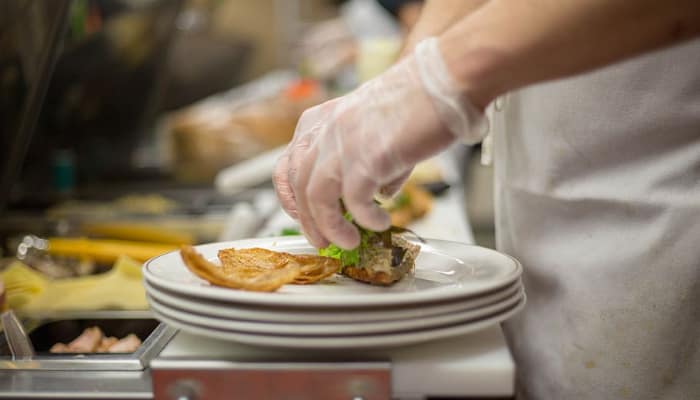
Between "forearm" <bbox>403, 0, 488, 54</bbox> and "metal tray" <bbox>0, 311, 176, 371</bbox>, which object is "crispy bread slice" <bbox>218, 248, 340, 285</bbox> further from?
"forearm" <bbox>403, 0, 488, 54</bbox>

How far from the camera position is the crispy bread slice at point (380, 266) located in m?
0.93

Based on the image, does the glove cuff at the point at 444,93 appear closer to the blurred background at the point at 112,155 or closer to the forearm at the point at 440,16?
the forearm at the point at 440,16

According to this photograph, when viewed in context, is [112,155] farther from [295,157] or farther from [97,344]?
[295,157]

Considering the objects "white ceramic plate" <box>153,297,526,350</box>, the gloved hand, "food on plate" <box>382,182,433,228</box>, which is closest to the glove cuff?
the gloved hand

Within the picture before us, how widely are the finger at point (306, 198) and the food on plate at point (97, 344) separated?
34 cm

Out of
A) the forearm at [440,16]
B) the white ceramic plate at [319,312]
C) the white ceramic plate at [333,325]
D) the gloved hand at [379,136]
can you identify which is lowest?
the white ceramic plate at [333,325]

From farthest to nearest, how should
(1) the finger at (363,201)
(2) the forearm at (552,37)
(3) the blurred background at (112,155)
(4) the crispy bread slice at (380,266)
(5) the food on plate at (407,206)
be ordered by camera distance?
(5) the food on plate at (407,206) < (3) the blurred background at (112,155) < (4) the crispy bread slice at (380,266) < (1) the finger at (363,201) < (2) the forearm at (552,37)

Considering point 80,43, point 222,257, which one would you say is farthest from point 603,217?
point 80,43

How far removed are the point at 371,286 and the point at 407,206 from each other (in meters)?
0.89

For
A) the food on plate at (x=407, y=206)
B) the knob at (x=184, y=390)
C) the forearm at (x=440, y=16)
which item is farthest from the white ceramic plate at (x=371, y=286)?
the food on plate at (x=407, y=206)

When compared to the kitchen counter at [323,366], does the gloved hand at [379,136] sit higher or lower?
higher

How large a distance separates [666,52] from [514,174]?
1.03ft

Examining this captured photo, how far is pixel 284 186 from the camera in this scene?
1.08 meters

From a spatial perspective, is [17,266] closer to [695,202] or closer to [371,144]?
[371,144]
